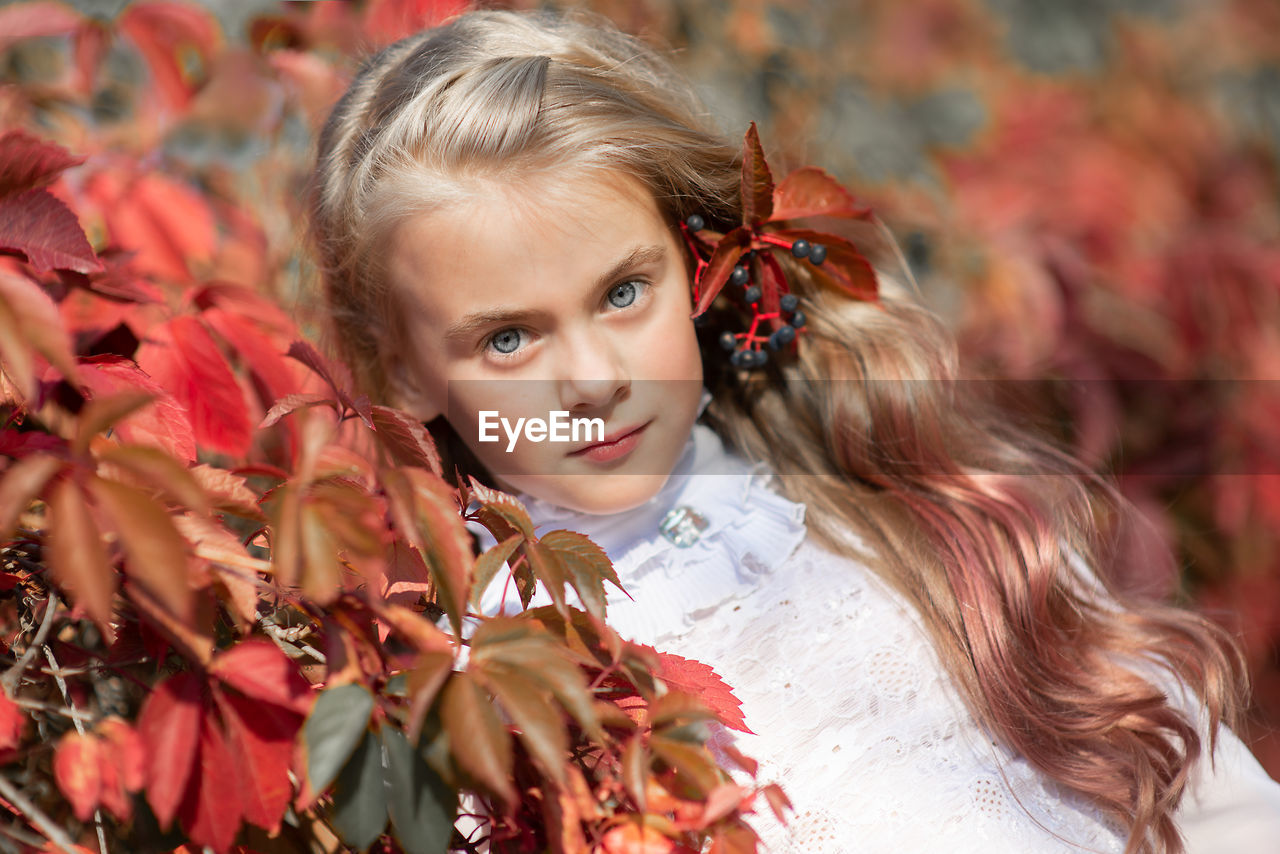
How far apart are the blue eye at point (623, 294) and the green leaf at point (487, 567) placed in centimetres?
39

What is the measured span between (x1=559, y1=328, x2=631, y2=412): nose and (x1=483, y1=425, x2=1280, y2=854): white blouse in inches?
7.6

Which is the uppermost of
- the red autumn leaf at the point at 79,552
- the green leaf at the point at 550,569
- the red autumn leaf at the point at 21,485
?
the red autumn leaf at the point at 21,485

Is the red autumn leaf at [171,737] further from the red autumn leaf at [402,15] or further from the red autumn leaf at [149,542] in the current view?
the red autumn leaf at [402,15]

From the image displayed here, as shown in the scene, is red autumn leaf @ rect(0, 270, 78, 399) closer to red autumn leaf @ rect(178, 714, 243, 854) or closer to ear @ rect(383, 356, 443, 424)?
red autumn leaf @ rect(178, 714, 243, 854)

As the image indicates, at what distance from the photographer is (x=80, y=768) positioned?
2.24ft

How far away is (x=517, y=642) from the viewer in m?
0.62

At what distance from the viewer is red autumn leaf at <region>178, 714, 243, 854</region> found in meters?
0.62

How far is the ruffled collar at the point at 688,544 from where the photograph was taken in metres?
1.12

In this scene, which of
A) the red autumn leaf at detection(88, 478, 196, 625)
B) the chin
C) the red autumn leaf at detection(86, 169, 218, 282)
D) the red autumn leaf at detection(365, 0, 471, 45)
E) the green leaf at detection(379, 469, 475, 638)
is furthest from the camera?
the red autumn leaf at detection(365, 0, 471, 45)

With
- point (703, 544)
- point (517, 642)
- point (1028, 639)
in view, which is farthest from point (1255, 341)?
point (517, 642)

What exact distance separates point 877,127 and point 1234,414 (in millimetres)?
993

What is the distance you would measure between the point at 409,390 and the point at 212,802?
0.62 metres

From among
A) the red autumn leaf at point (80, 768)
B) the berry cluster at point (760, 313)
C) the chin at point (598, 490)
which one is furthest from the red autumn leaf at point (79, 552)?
the berry cluster at point (760, 313)

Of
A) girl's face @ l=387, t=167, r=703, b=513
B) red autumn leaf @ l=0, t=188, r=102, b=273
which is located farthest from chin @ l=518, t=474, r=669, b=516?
red autumn leaf @ l=0, t=188, r=102, b=273
